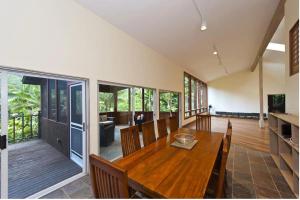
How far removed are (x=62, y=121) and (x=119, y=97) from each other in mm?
1550

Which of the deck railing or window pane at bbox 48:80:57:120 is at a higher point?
window pane at bbox 48:80:57:120

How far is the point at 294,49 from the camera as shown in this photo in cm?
269

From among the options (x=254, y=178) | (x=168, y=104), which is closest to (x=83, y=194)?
(x=254, y=178)

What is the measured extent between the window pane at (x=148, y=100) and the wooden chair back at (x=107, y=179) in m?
3.78

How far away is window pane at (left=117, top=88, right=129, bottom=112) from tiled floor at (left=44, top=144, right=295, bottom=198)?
204 centimetres

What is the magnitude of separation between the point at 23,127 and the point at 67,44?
171 inches

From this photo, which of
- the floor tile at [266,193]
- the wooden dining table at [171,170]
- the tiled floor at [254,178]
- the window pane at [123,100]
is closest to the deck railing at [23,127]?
the window pane at [123,100]

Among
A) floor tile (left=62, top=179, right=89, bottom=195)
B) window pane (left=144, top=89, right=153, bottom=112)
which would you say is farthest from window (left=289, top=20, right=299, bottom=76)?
floor tile (left=62, top=179, right=89, bottom=195)

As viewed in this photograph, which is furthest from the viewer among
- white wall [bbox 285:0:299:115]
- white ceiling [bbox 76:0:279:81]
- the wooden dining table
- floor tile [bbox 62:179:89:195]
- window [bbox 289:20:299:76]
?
white ceiling [bbox 76:0:279:81]

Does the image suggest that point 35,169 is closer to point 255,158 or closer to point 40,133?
point 40,133

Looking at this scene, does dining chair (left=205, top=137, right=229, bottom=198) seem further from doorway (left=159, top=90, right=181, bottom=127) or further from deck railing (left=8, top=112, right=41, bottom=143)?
deck railing (left=8, top=112, right=41, bottom=143)

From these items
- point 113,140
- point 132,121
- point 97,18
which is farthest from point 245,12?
point 113,140

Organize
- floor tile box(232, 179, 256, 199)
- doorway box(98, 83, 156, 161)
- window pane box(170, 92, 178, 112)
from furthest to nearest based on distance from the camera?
1. window pane box(170, 92, 178, 112)
2. doorway box(98, 83, 156, 161)
3. floor tile box(232, 179, 256, 199)

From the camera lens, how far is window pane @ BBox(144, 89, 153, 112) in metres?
4.90
